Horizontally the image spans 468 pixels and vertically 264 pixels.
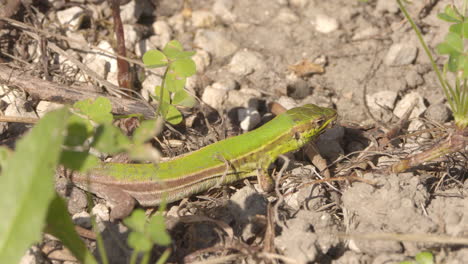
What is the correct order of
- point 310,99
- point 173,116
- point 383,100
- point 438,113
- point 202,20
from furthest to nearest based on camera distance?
point 202,20
point 310,99
point 383,100
point 438,113
point 173,116

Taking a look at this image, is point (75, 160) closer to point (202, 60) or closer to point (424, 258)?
point (424, 258)

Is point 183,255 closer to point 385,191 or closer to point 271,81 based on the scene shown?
point 385,191

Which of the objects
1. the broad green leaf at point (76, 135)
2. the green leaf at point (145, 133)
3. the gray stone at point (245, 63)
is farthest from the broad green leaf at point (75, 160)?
the gray stone at point (245, 63)

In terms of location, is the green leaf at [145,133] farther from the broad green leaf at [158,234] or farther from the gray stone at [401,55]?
the gray stone at [401,55]

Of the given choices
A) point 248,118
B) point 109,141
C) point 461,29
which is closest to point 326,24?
point 248,118

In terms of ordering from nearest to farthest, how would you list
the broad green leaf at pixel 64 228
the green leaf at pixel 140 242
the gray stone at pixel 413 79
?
the green leaf at pixel 140 242
the broad green leaf at pixel 64 228
the gray stone at pixel 413 79

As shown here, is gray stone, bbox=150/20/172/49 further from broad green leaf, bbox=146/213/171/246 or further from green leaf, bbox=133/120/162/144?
broad green leaf, bbox=146/213/171/246
